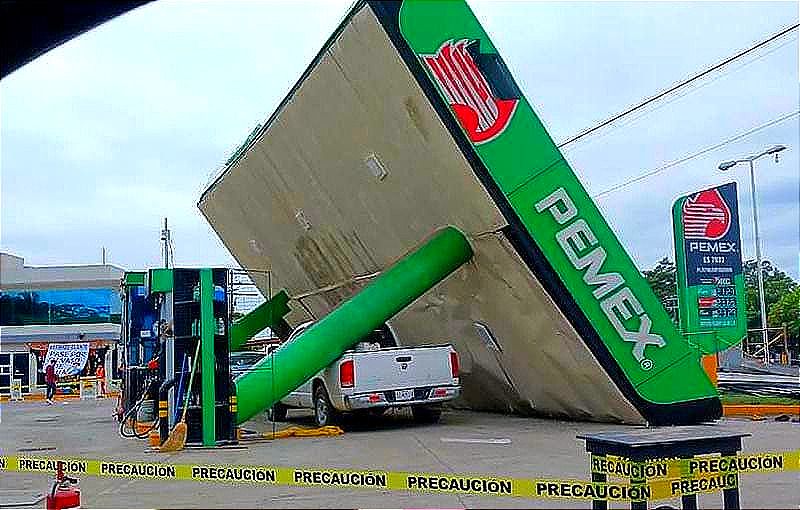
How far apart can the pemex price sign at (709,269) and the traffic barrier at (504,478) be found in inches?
557

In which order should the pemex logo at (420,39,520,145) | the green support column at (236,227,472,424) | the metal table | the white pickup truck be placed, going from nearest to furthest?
1. the metal table
2. the pemex logo at (420,39,520,145)
3. the green support column at (236,227,472,424)
4. the white pickup truck

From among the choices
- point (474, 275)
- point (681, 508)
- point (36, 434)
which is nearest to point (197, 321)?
point (474, 275)

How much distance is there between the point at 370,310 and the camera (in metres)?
14.5

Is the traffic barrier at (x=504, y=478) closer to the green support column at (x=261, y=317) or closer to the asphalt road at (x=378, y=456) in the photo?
the asphalt road at (x=378, y=456)

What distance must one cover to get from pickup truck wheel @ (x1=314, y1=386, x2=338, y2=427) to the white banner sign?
3012cm

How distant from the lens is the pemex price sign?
2331 centimetres

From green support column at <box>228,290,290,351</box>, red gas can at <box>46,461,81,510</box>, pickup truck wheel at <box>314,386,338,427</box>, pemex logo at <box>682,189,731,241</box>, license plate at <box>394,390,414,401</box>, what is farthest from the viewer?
green support column at <box>228,290,290,351</box>

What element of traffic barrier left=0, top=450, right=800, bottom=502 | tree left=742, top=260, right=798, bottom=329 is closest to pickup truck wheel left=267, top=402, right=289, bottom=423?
traffic barrier left=0, top=450, right=800, bottom=502

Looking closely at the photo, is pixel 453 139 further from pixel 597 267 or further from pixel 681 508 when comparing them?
pixel 681 508

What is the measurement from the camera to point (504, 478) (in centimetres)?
885

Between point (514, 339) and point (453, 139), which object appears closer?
point (453, 139)

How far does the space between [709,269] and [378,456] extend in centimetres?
1443

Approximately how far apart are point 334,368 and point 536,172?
456 centimetres

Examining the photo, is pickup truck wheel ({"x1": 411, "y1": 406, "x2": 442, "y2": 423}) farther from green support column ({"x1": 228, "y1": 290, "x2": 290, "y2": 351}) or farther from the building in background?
the building in background
